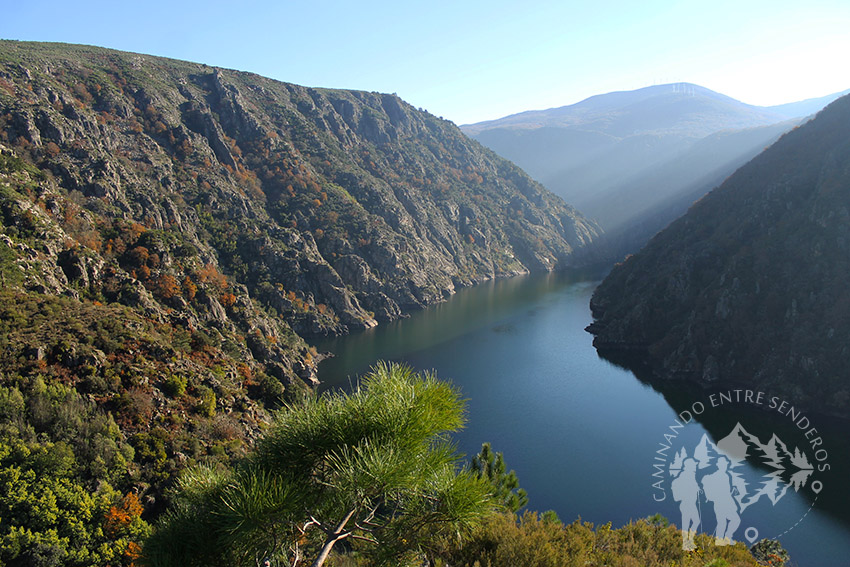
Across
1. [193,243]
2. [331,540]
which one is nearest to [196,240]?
[193,243]

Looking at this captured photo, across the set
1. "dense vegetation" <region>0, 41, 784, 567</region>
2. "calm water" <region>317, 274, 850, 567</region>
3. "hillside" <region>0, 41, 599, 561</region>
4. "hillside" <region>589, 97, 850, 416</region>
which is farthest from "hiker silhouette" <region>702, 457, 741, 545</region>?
"hillside" <region>0, 41, 599, 561</region>

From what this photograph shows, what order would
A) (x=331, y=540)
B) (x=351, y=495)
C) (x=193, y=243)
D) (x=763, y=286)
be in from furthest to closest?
1. (x=193, y=243)
2. (x=763, y=286)
3. (x=351, y=495)
4. (x=331, y=540)

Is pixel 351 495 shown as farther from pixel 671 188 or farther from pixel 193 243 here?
pixel 671 188

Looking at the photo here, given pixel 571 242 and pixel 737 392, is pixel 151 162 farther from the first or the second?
pixel 571 242

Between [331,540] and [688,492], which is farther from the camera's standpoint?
[688,492]

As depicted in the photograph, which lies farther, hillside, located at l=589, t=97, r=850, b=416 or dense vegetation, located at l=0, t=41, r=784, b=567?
hillside, located at l=589, t=97, r=850, b=416

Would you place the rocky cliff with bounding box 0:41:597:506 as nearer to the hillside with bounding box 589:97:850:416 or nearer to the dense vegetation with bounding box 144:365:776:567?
the dense vegetation with bounding box 144:365:776:567

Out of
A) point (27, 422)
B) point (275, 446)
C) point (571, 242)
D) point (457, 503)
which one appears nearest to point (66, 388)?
point (27, 422)
